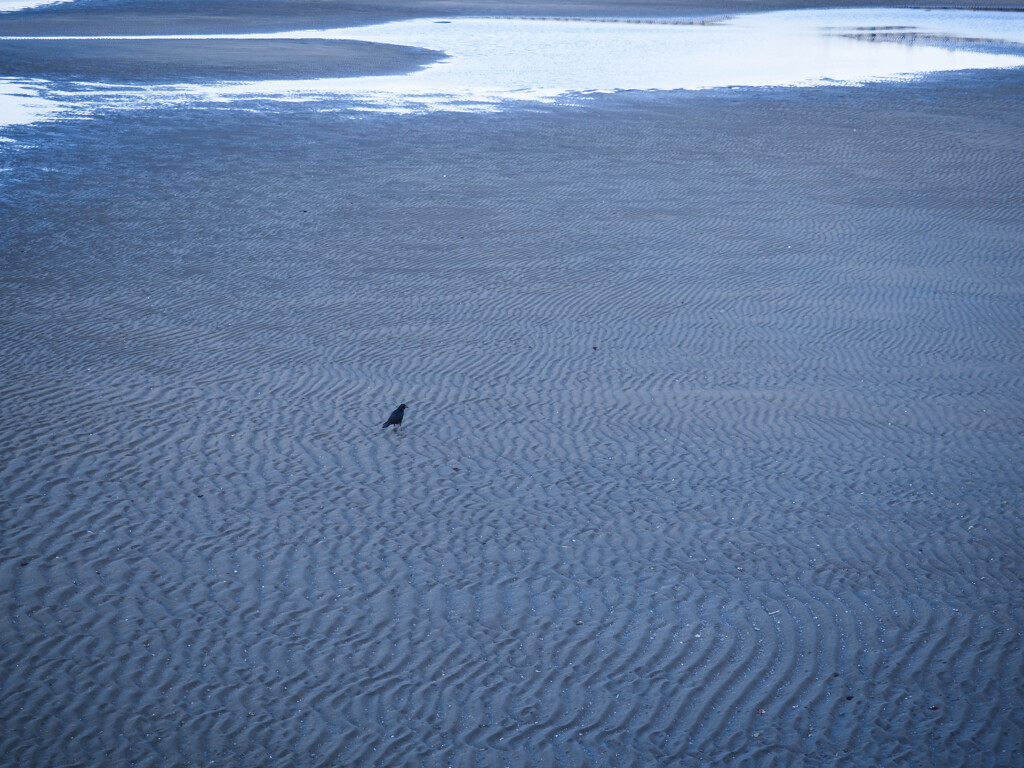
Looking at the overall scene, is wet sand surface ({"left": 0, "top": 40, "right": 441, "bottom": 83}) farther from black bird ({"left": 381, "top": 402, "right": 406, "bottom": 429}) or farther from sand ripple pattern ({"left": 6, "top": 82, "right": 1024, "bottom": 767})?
black bird ({"left": 381, "top": 402, "right": 406, "bottom": 429})

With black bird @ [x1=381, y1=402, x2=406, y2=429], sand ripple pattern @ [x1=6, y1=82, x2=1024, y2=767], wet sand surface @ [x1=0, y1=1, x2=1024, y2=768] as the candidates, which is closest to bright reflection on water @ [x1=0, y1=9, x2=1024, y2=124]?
wet sand surface @ [x1=0, y1=1, x2=1024, y2=768]

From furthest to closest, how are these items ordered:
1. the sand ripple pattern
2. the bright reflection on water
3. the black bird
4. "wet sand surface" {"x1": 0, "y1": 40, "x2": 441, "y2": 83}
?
"wet sand surface" {"x1": 0, "y1": 40, "x2": 441, "y2": 83} < the bright reflection on water < the black bird < the sand ripple pattern

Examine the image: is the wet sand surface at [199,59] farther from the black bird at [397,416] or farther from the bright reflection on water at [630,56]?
the black bird at [397,416]

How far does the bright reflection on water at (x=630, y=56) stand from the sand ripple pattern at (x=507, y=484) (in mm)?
14711

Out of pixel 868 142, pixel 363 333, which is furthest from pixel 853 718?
pixel 868 142

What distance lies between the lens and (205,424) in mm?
10117

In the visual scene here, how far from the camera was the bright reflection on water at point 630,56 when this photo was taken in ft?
105

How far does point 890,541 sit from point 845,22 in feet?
211

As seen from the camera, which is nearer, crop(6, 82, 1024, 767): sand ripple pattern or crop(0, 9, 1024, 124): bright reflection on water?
crop(6, 82, 1024, 767): sand ripple pattern

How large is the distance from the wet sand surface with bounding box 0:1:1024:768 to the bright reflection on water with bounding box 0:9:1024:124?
14.3m

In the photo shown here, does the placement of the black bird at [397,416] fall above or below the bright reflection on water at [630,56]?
below

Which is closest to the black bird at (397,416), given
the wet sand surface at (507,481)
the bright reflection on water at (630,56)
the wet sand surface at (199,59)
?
the wet sand surface at (507,481)

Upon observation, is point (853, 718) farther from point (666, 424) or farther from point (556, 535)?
point (666, 424)

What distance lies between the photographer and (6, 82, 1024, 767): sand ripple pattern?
643 centimetres
